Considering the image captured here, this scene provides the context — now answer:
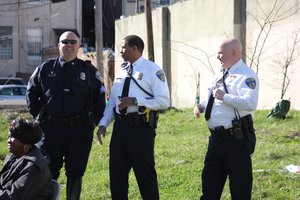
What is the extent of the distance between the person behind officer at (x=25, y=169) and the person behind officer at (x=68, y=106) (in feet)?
4.85

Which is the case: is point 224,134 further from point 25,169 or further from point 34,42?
point 34,42

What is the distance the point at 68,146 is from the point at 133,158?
712 mm

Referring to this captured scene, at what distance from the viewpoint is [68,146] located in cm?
601

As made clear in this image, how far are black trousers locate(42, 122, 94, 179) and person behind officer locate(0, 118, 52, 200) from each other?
1489mm

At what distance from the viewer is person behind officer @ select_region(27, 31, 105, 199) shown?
593 cm

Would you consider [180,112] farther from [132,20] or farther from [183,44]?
[132,20]

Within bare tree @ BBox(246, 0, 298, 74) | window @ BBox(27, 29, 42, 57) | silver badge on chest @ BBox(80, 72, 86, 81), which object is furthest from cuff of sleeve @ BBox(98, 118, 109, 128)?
window @ BBox(27, 29, 42, 57)

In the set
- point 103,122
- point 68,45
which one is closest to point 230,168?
point 103,122

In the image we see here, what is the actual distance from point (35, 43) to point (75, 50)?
99.4 feet

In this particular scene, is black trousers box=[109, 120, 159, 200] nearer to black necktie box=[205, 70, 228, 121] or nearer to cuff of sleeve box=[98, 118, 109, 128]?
cuff of sleeve box=[98, 118, 109, 128]

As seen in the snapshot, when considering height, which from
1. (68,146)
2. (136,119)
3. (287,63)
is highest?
(287,63)

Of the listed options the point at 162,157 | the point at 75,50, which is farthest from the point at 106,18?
the point at 75,50

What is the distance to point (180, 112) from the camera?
15.8m

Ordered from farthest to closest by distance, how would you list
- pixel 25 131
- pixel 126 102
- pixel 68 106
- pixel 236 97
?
pixel 68 106, pixel 126 102, pixel 236 97, pixel 25 131
